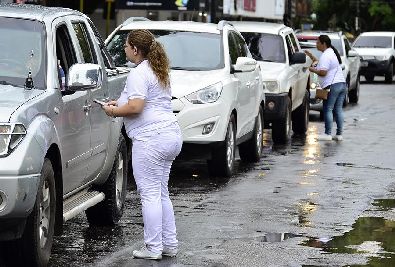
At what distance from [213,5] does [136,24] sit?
24605 millimetres

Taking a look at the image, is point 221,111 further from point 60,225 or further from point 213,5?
point 213,5

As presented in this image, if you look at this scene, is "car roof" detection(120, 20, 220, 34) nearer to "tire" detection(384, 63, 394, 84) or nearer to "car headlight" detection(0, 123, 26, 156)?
"car headlight" detection(0, 123, 26, 156)

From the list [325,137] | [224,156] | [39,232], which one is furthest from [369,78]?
[39,232]

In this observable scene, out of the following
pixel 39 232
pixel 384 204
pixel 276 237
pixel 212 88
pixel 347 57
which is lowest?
pixel 347 57

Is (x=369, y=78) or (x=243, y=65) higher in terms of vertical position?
(x=243, y=65)

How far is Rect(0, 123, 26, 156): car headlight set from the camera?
8477 millimetres

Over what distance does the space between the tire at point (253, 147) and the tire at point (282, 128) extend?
2.64 metres

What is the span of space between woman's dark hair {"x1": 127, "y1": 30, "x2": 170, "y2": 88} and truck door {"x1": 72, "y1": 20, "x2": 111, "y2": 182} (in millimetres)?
857

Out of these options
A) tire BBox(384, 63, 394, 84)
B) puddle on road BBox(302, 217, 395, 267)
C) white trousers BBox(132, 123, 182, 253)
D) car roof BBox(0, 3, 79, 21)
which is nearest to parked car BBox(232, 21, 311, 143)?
puddle on road BBox(302, 217, 395, 267)

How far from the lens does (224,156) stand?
15789 millimetres

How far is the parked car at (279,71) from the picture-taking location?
67.6 ft

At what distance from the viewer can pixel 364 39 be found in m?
48.8

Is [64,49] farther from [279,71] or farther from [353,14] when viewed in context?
[353,14]

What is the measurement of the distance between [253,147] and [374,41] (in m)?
31.5
